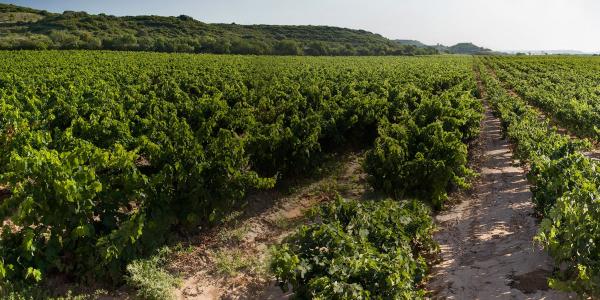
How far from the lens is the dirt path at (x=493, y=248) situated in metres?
6.72

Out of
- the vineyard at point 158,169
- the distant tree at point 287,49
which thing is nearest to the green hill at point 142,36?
the distant tree at point 287,49

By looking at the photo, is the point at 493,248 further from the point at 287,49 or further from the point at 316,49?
the point at 316,49

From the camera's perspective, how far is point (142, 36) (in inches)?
3698

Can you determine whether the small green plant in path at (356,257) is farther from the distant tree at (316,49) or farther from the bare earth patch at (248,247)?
the distant tree at (316,49)

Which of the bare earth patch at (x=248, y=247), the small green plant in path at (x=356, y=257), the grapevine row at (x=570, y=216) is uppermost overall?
the grapevine row at (x=570, y=216)

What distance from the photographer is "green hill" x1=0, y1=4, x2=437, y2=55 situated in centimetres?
6738

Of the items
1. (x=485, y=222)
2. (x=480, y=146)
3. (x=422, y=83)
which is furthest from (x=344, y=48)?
(x=485, y=222)

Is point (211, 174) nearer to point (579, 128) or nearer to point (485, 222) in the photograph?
point (485, 222)

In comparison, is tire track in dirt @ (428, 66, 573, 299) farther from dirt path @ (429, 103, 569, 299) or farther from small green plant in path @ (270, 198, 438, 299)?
small green plant in path @ (270, 198, 438, 299)

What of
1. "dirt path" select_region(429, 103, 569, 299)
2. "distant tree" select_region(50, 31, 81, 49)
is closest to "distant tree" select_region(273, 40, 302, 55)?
"distant tree" select_region(50, 31, 81, 49)

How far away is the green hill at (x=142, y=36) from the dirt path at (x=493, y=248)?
61243 mm

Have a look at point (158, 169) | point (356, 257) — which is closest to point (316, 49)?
point (158, 169)

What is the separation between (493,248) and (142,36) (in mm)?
A: 97675

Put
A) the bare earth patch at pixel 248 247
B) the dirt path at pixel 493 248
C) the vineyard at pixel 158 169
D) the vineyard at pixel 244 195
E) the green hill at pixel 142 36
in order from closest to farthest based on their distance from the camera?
the vineyard at pixel 244 195 < the vineyard at pixel 158 169 < the dirt path at pixel 493 248 < the bare earth patch at pixel 248 247 < the green hill at pixel 142 36
